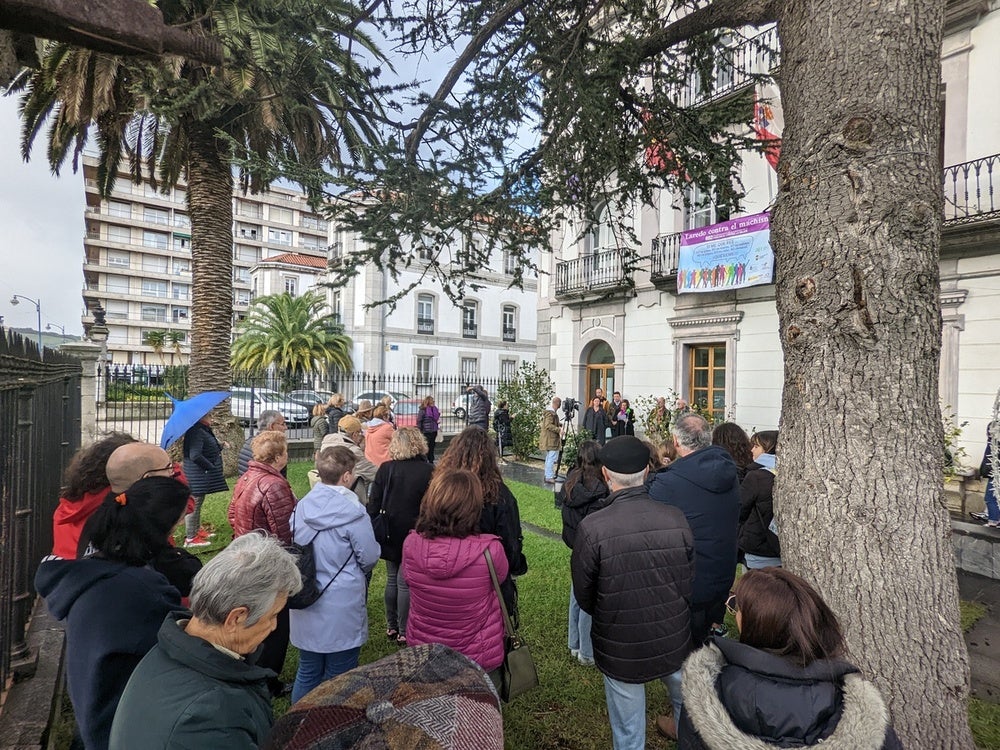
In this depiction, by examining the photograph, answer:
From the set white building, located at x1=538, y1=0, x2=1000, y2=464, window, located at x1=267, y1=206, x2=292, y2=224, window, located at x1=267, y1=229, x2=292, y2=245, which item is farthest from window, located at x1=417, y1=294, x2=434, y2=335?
window, located at x1=267, y1=206, x2=292, y2=224

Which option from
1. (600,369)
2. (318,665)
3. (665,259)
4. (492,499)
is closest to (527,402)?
(600,369)

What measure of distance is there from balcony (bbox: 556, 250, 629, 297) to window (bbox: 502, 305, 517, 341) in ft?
68.9

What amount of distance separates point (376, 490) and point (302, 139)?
8877 mm

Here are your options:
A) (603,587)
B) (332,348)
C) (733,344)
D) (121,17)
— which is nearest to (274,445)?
(603,587)

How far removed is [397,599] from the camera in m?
4.13

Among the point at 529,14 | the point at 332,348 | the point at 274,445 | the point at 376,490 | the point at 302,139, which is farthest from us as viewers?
the point at 332,348

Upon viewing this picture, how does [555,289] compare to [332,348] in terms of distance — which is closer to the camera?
[555,289]

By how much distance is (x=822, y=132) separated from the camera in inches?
93.9

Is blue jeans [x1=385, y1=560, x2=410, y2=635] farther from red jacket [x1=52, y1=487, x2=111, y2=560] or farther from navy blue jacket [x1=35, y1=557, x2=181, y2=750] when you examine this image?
navy blue jacket [x1=35, y1=557, x2=181, y2=750]

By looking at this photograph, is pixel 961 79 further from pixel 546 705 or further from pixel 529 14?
pixel 546 705

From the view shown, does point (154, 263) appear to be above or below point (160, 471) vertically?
above

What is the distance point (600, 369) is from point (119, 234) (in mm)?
59387

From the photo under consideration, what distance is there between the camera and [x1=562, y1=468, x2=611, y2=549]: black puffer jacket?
3.39 m

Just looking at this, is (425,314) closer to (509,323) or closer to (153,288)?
(509,323)
